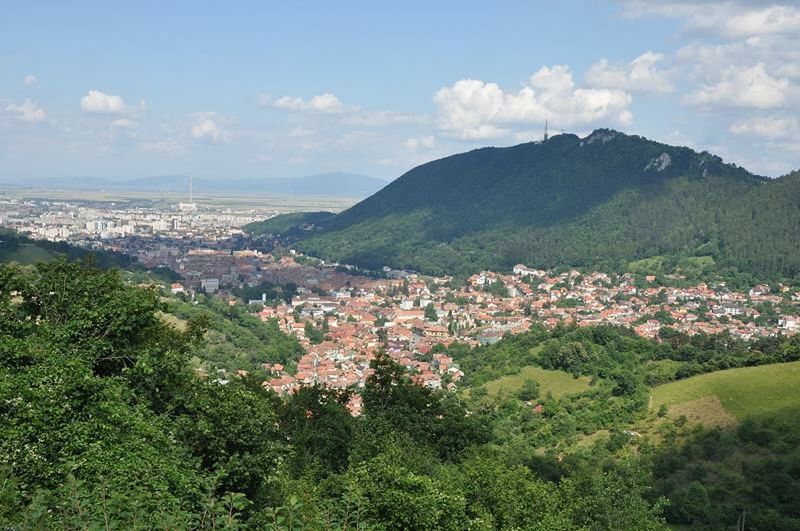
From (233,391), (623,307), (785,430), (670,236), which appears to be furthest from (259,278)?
(233,391)

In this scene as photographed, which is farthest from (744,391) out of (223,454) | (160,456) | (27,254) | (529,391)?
(27,254)

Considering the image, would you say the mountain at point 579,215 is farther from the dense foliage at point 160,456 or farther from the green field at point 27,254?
the dense foliage at point 160,456

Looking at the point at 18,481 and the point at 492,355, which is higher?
the point at 18,481

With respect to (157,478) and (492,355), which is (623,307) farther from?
(157,478)

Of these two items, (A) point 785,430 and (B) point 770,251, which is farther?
(B) point 770,251

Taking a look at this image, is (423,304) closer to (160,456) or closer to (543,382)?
(543,382)

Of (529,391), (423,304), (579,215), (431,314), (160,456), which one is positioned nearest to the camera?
(160,456)

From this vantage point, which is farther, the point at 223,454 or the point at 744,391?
the point at 744,391
